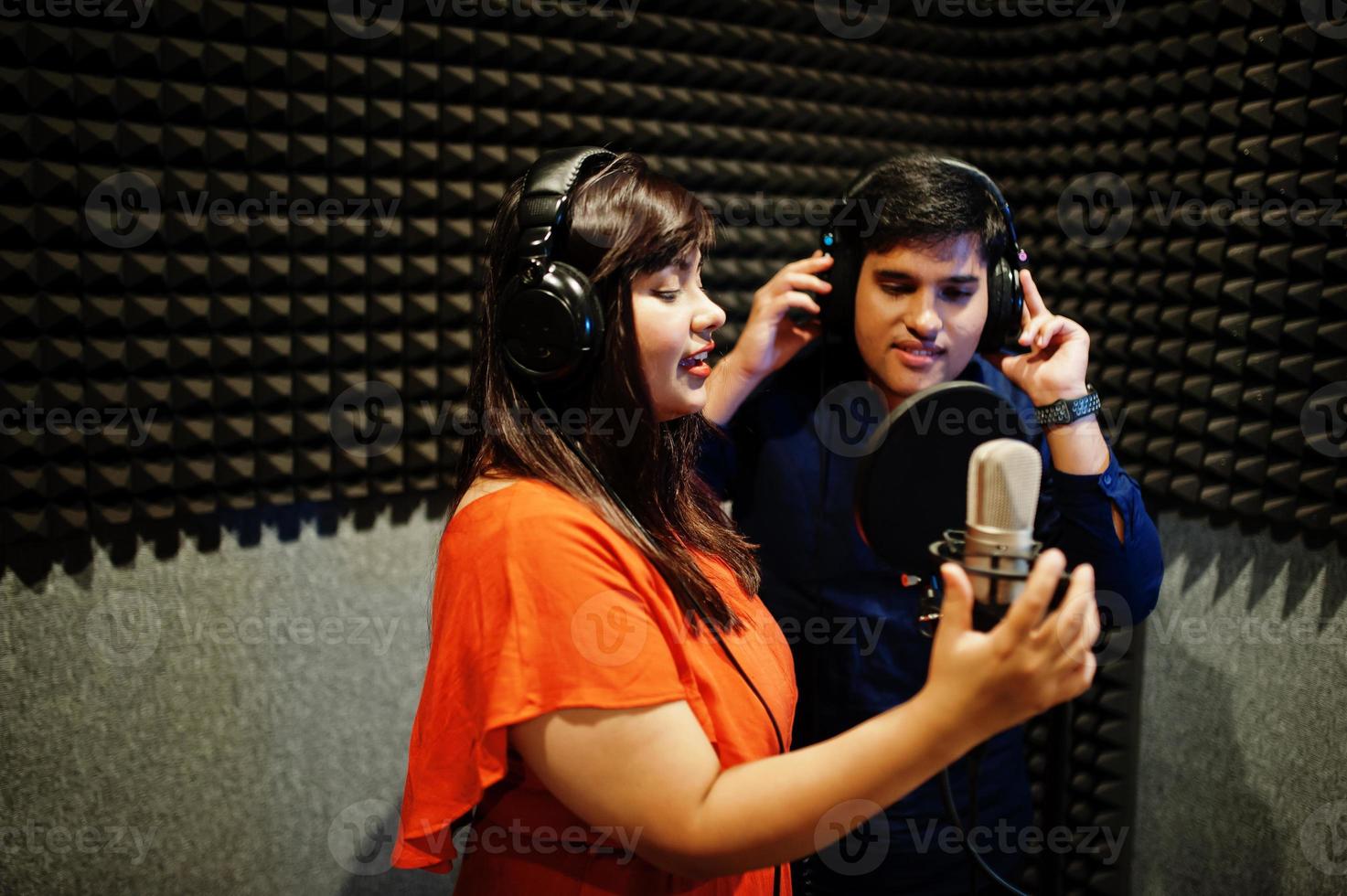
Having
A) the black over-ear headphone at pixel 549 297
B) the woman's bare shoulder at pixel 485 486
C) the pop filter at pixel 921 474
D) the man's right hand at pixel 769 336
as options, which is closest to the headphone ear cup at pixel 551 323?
the black over-ear headphone at pixel 549 297

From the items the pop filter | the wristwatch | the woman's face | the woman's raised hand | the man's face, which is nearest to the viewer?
the woman's raised hand

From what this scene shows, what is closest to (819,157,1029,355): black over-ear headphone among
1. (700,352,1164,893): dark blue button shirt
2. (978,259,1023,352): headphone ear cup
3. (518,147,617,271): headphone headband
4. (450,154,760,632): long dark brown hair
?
(978,259,1023,352): headphone ear cup

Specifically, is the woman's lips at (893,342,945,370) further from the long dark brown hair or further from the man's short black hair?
the long dark brown hair

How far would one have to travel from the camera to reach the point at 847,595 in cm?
139

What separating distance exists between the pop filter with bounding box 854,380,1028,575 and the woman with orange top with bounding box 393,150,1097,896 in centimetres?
17

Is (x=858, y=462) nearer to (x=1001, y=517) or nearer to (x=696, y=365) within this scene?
(x=696, y=365)

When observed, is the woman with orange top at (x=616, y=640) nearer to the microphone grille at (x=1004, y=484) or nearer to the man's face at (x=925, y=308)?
the microphone grille at (x=1004, y=484)

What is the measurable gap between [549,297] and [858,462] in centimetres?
66

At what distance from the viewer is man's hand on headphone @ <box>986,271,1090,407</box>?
1.17m

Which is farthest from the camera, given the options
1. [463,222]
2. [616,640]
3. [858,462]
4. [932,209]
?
[463,222]

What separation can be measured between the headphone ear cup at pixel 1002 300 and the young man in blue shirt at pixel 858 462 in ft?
0.04

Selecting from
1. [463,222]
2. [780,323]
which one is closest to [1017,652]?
[780,323]

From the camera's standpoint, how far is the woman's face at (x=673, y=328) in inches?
37.9

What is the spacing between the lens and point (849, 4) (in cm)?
216
